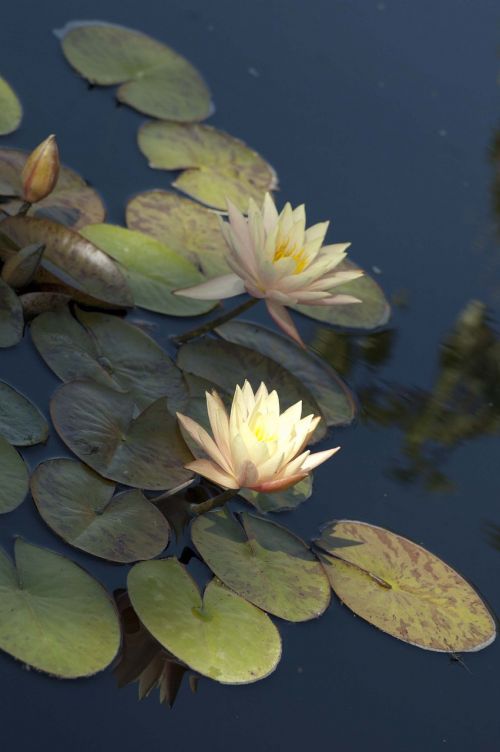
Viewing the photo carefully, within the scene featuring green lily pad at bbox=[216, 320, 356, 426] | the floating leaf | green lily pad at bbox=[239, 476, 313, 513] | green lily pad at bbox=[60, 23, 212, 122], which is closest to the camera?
green lily pad at bbox=[239, 476, 313, 513]

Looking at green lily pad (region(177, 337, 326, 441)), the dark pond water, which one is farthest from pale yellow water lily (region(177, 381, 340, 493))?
green lily pad (region(177, 337, 326, 441))

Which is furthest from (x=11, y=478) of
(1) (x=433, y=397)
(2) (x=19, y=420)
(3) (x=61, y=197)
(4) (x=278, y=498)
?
(1) (x=433, y=397)

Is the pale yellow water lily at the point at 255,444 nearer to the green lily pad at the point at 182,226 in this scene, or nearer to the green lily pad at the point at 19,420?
the green lily pad at the point at 19,420

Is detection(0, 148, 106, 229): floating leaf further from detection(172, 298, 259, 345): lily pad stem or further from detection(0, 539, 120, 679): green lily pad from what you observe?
detection(0, 539, 120, 679): green lily pad

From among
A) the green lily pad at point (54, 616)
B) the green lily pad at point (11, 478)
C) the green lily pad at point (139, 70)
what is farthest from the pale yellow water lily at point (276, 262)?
the green lily pad at point (139, 70)

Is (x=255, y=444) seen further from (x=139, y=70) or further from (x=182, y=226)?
(x=139, y=70)

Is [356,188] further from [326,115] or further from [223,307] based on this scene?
[223,307]
